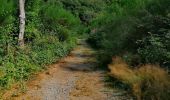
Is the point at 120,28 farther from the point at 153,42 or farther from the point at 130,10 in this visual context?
the point at 153,42

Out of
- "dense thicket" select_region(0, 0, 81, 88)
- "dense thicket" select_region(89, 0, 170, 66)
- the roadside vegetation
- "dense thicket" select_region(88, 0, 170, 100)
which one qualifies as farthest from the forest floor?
"dense thicket" select_region(89, 0, 170, 66)

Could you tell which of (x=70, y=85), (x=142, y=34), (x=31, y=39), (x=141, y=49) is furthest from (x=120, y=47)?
(x=31, y=39)

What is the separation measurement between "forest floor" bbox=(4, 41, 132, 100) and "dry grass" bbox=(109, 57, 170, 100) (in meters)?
0.72

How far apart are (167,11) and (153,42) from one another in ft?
7.81

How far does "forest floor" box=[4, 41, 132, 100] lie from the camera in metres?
15.9

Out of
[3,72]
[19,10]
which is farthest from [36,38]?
[3,72]

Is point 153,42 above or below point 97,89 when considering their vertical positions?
above

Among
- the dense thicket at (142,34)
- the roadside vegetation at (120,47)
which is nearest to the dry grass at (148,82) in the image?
the roadside vegetation at (120,47)

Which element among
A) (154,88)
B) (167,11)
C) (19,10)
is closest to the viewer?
(154,88)

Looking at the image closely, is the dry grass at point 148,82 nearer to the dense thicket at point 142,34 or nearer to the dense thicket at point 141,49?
the dense thicket at point 141,49

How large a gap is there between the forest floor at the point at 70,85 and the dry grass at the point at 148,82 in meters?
0.72

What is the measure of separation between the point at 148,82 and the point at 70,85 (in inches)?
199

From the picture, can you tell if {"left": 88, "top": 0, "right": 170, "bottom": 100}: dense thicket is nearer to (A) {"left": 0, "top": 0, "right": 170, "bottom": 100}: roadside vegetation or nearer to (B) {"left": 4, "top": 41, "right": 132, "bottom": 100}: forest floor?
(A) {"left": 0, "top": 0, "right": 170, "bottom": 100}: roadside vegetation

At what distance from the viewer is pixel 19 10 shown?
22.8 metres
